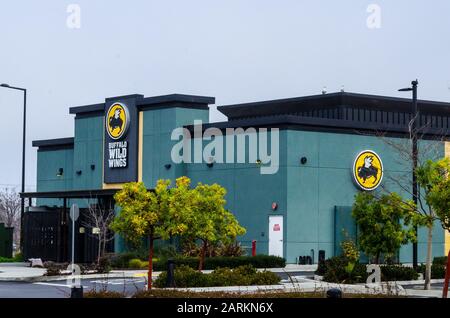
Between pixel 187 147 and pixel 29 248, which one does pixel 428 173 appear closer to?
pixel 187 147

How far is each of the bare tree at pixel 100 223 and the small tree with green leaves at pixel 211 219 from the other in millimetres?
11274

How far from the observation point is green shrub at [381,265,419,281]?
38.0m

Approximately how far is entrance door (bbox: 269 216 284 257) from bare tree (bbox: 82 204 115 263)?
27.0ft

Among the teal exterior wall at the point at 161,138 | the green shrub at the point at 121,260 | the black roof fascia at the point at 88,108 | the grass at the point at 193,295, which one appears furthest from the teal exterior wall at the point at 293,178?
the grass at the point at 193,295

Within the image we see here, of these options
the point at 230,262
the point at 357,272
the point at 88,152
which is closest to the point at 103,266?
the point at 230,262

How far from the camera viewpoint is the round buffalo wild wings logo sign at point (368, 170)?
51.8 metres

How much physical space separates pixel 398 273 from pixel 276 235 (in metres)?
12.4

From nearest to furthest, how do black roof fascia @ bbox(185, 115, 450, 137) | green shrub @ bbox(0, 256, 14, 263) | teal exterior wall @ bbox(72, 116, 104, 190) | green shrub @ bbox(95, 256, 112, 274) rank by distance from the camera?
green shrub @ bbox(95, 256, 112, 274)
black roof fascia @ bbox(185, 115, 450, 137)
green shrub @ bbox(0, 256, 14, 263)
teal exterior wall @ bbox(72, 116, 104, 190)

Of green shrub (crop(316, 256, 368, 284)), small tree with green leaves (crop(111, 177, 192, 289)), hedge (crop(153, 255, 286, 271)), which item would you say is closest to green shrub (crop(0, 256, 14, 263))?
hedge (crop(153, 255, 286, 271))

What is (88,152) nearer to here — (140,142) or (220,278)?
(140,142)

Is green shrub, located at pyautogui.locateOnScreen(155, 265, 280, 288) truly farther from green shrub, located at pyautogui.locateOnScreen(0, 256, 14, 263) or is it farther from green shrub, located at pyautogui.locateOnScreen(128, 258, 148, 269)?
green shrub, located at pyautogui.locateOnScreen(0, 256, 14, 263)

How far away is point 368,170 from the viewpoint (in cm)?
5241

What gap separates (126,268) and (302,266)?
8.29 meters

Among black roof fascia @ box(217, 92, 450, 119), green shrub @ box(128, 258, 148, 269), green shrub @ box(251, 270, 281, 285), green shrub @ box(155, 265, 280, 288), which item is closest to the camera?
green shrub @ box(155, 265, 280, 288)
